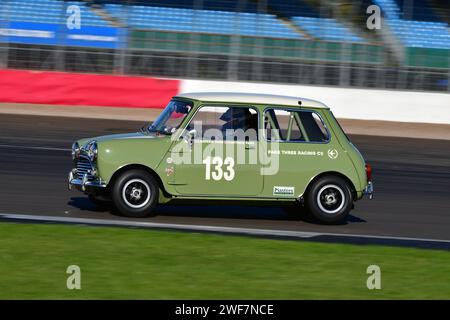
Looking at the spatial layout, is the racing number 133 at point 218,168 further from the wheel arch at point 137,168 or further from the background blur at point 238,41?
the background blur at point 238,41

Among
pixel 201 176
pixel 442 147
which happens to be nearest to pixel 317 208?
pixel 201 176

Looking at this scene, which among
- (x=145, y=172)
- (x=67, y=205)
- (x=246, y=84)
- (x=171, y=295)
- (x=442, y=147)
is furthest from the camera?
(x=246, y=84)

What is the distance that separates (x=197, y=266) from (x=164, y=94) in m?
15.6

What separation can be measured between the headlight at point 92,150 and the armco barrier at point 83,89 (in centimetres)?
1280

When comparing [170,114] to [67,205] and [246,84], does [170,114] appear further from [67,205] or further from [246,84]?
[246,84]

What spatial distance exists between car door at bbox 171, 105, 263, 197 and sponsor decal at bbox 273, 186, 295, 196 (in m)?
0.19

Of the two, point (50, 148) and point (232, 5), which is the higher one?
point (232, 5)

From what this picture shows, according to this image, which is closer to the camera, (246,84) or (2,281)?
(2,281)

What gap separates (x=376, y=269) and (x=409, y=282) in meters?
0.43

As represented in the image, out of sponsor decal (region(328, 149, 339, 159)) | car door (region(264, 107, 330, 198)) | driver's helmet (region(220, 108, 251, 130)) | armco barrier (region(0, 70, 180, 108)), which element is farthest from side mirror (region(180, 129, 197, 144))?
armco barrier (region(0, 70, 180, 108))

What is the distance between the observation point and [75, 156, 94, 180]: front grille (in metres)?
10.6

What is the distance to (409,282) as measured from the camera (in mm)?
8195

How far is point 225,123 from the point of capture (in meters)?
10.8

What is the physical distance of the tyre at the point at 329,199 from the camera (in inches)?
428
